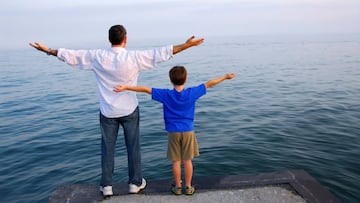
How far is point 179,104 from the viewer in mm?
4102

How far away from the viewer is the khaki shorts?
4211 millimetres

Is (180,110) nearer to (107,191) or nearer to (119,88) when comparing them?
(119,88)

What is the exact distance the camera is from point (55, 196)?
4.55 m

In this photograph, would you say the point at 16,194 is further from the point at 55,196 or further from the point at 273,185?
the point at 273,185

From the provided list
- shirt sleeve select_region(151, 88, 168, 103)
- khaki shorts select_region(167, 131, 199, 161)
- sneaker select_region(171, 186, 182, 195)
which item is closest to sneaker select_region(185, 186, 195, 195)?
sneaker select_region(171, 186, 182, 195)

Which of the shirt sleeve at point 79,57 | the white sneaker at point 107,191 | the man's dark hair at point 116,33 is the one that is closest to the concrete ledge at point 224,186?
the white sneaker at point 107,191

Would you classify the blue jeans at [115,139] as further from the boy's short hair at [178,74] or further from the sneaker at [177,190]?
the boy's short hair at [178,74]

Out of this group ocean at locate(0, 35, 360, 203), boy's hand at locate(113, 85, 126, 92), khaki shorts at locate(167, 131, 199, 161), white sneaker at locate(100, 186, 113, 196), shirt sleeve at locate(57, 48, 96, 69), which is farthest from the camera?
ocean at locate(0, 35, 360, 203)

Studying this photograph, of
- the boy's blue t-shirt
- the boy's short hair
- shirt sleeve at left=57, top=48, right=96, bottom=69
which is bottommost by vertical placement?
the boy's blue t-shirt

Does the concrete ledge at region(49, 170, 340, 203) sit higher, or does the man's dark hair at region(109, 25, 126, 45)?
the man's dark hair at region(109, 25, 126, 45)

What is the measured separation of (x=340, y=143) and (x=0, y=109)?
15.2 meters

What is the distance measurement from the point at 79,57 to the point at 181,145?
71.4 inches

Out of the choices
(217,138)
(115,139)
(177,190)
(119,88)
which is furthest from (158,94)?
(217,138)

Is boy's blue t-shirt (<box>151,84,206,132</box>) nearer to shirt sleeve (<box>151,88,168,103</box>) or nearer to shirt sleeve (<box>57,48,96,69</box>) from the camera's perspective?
shirt sleeve (<box>151,88,168,103</box>)
